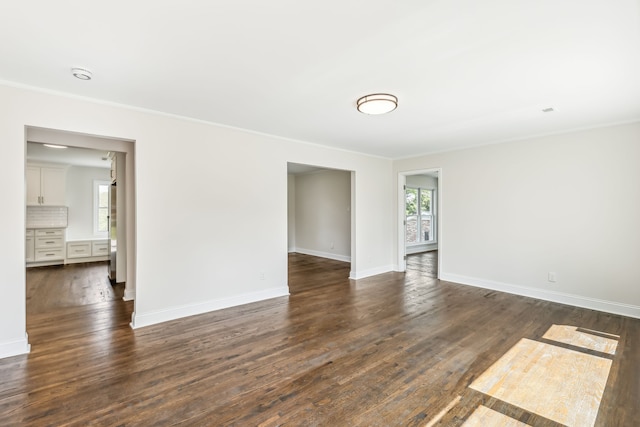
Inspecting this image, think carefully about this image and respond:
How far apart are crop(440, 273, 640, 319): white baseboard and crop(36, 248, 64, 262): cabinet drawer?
8687 mm

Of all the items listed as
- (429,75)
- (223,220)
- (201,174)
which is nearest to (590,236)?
(429,75)

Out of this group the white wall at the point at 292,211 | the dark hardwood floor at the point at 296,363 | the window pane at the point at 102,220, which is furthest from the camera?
the white wall at the point at 292,211

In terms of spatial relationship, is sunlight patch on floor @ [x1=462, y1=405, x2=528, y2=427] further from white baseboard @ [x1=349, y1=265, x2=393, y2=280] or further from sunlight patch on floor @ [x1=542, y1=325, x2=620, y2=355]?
white baseboard @ [x1=349, y1=265, x2=393, y2=280]

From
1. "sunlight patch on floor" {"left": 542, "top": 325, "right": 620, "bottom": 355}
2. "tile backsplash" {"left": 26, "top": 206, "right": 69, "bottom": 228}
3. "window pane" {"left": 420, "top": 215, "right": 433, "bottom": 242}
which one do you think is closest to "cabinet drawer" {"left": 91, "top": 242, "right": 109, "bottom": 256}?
"tile backsplash" {"left": 26, "top": 206, "right": 69, "bottom": 228}

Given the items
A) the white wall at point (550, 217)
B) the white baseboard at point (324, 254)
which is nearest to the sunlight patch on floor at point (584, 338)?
the white wall at point (550, 217)

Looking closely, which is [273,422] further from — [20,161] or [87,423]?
[20,161]

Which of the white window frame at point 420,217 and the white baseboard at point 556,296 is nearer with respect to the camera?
the white baseboard at point 556,296

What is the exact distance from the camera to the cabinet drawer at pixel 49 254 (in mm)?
6754

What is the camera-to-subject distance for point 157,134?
3.46 meters

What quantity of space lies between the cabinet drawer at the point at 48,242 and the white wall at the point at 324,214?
5846mm

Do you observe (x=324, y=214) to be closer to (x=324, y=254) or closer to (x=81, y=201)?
(x=324, y=254)

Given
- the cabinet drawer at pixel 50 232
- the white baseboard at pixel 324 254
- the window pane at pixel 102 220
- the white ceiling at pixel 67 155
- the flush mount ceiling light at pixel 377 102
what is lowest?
the white baseboard at pixel 324 254

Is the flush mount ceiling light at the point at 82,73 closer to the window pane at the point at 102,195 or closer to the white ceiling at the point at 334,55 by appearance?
the white ceiling at the point at 334,55

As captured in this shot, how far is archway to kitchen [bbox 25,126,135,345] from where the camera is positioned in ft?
13.5
